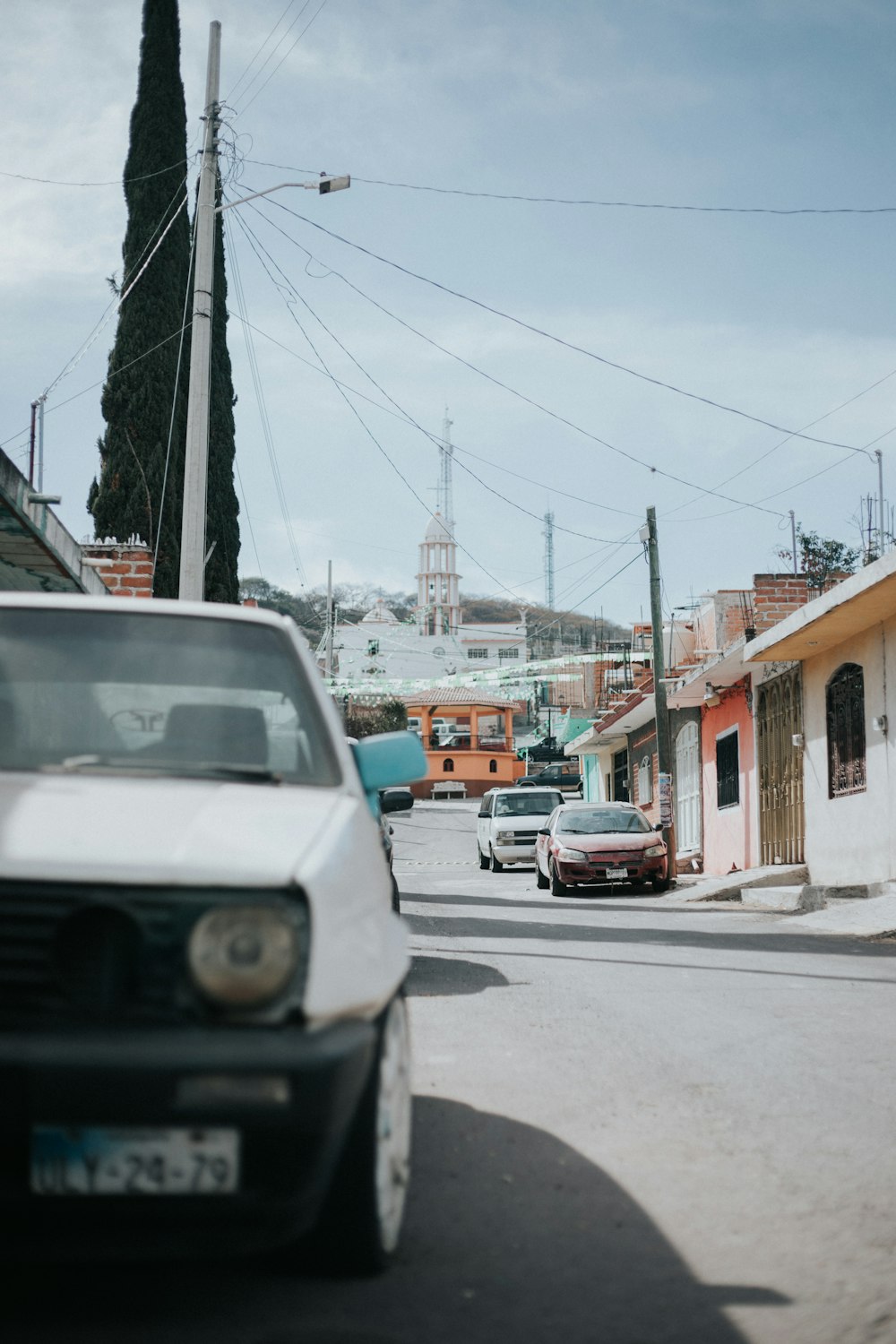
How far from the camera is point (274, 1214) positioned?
2725 mm

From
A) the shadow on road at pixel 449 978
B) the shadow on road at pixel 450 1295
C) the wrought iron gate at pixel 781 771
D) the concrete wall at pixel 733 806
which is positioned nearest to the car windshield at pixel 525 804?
the concrete wall at pixel 733 806

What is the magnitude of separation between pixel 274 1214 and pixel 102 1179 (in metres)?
0.35

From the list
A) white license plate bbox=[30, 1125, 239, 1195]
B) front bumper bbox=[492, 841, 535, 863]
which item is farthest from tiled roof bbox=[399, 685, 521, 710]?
white license plate bbox=[30, 1125, 239, 1195]

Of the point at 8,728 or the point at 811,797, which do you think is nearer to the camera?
the point at 8,728

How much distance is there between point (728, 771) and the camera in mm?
25641

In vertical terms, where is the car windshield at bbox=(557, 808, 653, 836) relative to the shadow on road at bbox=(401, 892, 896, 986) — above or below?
above

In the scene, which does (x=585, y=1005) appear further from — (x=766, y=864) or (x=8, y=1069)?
(x=766, y=864)

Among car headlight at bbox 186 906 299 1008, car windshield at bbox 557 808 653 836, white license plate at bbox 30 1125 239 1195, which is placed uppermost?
car windshield at bbox 557 808 653 836

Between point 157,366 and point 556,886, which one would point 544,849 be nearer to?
Result: point 556,886

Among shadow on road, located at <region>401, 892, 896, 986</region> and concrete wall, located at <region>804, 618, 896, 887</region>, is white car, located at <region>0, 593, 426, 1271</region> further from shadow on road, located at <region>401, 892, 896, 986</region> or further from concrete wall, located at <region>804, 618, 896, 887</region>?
concrete wall, located at <region>804, 618, 896, 887</region>

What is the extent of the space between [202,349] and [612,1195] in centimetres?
1271

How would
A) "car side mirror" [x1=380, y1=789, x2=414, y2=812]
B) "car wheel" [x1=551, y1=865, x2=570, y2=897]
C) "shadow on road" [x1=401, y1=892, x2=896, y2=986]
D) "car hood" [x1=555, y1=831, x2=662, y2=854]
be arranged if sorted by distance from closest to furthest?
"car side mirror" [x1=380, y1=789, x2=414, y2=812]
"shadow on road" [x1=401, y1=892, x2=896, y2=986]
"car hood" [x1=555, y1=831, x2=662, y2=854]
"car wheel" [x1=551, y1=865, x2=570, y2=897]

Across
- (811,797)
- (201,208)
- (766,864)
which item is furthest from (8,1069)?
(766,864)

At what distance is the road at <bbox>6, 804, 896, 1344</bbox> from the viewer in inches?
123
